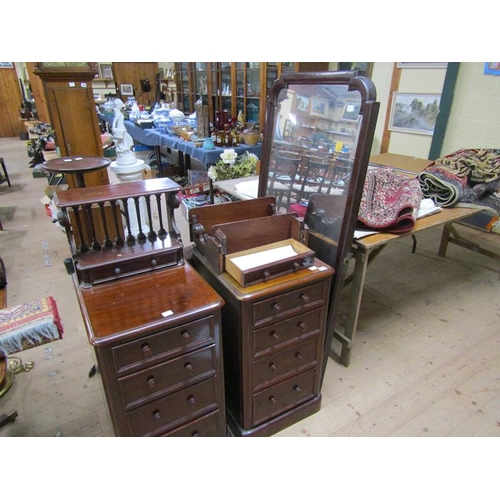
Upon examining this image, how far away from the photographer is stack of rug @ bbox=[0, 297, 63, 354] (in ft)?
3.85

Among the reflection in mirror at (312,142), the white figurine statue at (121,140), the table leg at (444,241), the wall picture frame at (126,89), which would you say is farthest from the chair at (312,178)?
the wall picture frame at (126,89)

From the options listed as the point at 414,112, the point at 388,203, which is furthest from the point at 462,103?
the point at 388,203

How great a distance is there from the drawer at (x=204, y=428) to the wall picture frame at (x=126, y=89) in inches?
366

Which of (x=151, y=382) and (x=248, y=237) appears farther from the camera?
(x=248, y=237)

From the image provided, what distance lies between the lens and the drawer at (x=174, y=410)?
3.90 feet

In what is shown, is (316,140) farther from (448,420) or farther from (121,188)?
(448,420)

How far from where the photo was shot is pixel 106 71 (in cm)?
885

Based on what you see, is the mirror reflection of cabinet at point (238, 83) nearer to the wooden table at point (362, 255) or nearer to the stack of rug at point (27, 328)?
the wooden table at point (362, 255)

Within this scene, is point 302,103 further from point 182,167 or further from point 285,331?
point 182,167

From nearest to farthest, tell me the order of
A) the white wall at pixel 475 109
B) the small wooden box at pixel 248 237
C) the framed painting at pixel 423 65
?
the small wooden box at pixel 248 237
the white wall at pixel 475 109
the framed painting at pixel 423 65

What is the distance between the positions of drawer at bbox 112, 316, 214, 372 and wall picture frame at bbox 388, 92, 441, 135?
3422 millimetres

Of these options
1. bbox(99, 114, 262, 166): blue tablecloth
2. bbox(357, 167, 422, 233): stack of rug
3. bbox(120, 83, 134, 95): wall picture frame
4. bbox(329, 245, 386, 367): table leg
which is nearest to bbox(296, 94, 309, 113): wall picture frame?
bbox(357, 167, 422, 233): stack of rug

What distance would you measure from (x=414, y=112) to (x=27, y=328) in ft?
12.5

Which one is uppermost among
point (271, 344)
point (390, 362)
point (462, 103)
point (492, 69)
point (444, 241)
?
point (492, 69)
